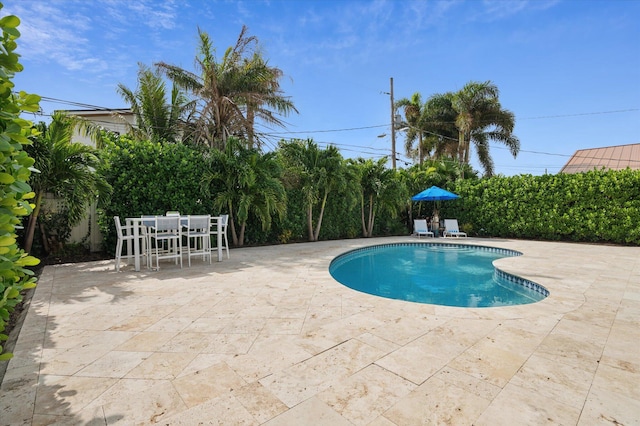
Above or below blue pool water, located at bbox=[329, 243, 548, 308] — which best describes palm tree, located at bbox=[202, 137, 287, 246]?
above

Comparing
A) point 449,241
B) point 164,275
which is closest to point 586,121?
point 449,241

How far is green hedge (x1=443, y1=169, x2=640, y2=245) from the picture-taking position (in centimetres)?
984

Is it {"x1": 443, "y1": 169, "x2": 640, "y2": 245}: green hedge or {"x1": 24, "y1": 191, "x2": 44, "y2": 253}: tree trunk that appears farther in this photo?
{"x1": 443, "y1": 169, "x2": 640, "y2": 245}: green hedge

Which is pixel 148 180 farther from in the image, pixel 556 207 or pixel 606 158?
pixel 606 158

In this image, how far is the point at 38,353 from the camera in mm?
2576

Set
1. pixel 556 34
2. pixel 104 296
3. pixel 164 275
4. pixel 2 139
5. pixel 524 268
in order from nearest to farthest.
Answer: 1. pixel 2 139
2. pixel 104 296
3. pixel 164 275
4. pixel 524 268
5. pixel 556 34

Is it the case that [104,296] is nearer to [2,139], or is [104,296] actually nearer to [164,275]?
[164,275]

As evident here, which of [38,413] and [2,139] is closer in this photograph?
[2,139]

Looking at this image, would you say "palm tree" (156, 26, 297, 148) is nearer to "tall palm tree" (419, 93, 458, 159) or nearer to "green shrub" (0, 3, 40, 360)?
"green shrub" (0, 3, 40, 360)

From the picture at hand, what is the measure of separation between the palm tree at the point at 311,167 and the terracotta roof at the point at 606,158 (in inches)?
882

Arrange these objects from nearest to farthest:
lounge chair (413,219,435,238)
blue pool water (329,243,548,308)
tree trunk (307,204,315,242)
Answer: blue pool water (329,243,548,308)
tree trunk (307,204,315,242)
lounge chair (413,219,435,238)

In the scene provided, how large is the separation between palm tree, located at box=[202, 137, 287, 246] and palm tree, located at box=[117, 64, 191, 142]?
3.03 m

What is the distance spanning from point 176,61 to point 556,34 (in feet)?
47.1

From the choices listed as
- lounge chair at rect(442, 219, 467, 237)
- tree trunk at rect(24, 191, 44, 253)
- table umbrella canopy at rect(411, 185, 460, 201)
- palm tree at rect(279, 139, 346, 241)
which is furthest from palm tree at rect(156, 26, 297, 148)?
lounge chair at rect(442, 219, 467, 237)
